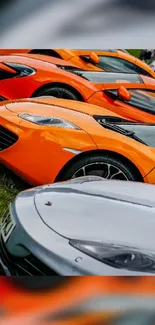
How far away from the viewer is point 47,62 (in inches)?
60.8

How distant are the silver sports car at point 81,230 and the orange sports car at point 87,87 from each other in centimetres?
27

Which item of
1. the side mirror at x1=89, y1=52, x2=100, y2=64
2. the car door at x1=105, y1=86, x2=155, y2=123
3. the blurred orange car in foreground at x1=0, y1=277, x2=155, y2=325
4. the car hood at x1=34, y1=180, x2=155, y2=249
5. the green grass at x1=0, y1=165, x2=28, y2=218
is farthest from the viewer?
the car door at x1=105, y1=86, x2=155, y2=123

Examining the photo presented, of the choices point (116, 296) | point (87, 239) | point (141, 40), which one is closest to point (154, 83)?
point (87, 239)

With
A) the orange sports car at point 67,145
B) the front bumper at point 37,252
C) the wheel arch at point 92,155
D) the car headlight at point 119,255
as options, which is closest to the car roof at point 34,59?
the orange sports car at point 67,145

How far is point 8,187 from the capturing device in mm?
1577

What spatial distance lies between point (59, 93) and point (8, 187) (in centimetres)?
36

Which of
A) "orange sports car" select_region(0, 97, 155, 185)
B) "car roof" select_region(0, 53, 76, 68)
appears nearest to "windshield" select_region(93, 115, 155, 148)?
"orange sports car" select_region(0, 97, 155, 185)

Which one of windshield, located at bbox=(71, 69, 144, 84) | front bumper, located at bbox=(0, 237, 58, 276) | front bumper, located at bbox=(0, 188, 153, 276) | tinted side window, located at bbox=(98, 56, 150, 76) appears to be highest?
tinted side window, located at bbox=(98, 56, 150, 76)

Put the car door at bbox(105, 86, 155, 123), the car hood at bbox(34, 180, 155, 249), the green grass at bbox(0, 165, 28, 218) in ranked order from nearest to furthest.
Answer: the car hood at bbox(34, 180, 155, 249) < the green grass at bbox(0, 165, 28, 218) < the car door at bbox(105, 86, 155, 123)

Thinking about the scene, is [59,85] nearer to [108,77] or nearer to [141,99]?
[108,77]

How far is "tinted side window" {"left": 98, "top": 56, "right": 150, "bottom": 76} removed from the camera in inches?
59.6

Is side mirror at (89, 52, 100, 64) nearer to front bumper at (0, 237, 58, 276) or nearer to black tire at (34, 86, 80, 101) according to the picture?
black tire at (34, 86, 80, 101)

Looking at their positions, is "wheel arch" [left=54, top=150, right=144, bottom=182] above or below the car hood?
above

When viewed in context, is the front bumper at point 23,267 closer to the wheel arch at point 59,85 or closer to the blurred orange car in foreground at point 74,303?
the blurred orange car in foreground at point 74,303
